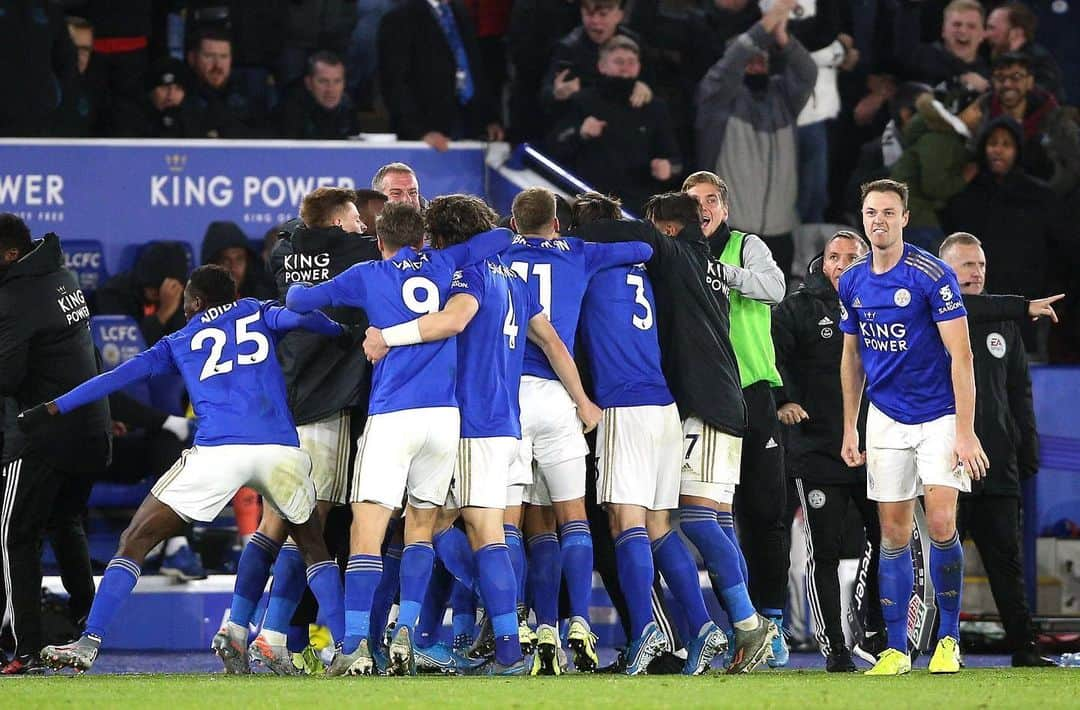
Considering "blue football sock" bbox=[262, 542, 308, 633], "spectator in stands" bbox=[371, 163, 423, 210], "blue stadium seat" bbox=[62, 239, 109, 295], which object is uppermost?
"spectator in stands" bbox=[371, 163, 423, 210]

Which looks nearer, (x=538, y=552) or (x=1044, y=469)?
(x=538, y=552)

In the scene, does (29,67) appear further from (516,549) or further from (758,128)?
(516,549)

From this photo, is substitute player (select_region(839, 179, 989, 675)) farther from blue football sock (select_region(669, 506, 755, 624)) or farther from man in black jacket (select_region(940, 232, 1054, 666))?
man in black jacket (select_region(940, 232, 1054, 666))

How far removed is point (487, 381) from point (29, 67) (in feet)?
18.5

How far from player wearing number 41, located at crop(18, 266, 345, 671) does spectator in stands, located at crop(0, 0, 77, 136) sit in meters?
4.53

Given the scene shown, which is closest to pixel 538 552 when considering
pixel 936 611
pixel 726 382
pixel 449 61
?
pixel 726 382

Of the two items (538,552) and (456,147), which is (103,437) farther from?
(456,147)

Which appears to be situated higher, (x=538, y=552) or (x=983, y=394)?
(x=983, y=394)

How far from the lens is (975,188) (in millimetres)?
12352

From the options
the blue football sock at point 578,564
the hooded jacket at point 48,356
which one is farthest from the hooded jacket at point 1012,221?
the hooded jacket at point 48,356

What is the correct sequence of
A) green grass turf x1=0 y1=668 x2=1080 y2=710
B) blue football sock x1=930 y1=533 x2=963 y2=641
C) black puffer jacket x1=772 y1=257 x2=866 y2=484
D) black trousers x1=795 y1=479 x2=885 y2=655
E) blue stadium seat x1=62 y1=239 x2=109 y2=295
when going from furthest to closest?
blue stadium seat x1=62 y1=239 x2=109 y2=295, black puffer jacket x1=772 y1=257 x2=866 y2=484, black trousers x1=795 y1=479 x2=885 y2=655, blue football sock x1=930 y1=533 x2=963 y2=641, green grass turf x1=0 y1=668 x2=1080 y2=710

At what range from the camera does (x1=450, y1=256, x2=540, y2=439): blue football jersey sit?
762 cm

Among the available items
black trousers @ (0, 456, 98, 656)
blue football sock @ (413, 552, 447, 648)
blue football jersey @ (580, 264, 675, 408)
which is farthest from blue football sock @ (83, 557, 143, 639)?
blue football jersey @ (580, 264, 675, 408)

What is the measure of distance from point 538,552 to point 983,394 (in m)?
2.56
